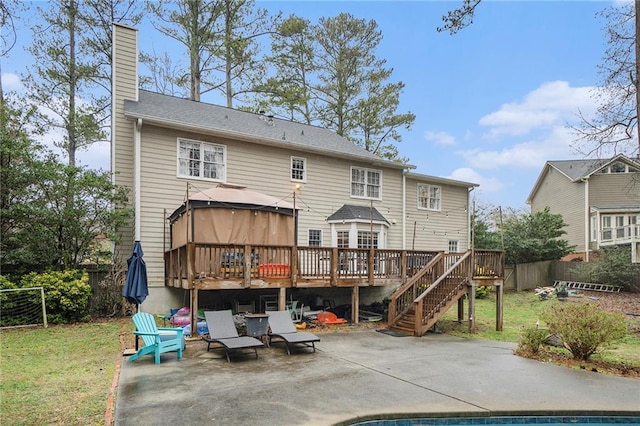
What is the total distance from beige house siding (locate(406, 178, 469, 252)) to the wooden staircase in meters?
5.09

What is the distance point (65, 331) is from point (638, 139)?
14934 mm

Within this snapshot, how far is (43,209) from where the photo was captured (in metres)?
11.5

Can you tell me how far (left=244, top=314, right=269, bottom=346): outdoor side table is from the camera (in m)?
9.11

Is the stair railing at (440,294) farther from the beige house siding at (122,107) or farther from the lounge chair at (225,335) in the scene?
the beige house siding at (122,107)

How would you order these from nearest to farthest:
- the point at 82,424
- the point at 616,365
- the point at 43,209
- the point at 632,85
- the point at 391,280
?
the point at 82,424
the point at 616,365
the point at 632,85
the point at 43,209
the point at 391,280

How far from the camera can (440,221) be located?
771 inches

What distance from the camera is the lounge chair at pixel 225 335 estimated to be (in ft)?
26.0

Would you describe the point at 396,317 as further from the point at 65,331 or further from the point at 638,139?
the point at 65,331

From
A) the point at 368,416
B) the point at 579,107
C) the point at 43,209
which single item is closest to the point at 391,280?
the point at 579,107

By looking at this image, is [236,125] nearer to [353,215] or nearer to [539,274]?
[353,215]

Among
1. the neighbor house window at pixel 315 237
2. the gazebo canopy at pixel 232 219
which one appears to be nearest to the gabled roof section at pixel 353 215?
the neighbor house window at pixel 315 237

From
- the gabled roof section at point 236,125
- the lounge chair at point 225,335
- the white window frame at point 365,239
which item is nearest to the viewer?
the lounge chair at point 225,335

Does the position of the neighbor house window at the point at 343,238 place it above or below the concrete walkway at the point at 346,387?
above

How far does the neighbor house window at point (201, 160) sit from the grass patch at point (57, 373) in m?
5.42
